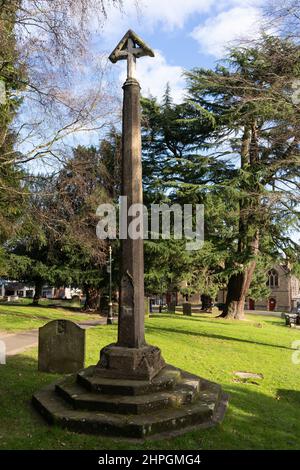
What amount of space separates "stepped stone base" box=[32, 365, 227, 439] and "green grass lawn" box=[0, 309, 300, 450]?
0.16 m

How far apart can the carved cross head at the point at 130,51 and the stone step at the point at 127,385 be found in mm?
5059

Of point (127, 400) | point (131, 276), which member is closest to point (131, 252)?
point (131, 276)

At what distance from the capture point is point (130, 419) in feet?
17.3

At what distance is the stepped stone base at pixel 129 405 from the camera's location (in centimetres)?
521

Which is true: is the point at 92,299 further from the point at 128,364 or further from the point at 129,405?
the point at 129,405

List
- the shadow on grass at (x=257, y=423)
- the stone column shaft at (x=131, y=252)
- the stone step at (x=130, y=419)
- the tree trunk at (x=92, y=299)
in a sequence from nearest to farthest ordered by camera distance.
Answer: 1. the stone step at (x=130, y=419)
2. the shadow on grass at (x=257, y=423)
3. the stone column shaft at (x=131, y=252)
4. the tree trunk at (x=92, y=299)

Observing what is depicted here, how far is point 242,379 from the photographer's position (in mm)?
9477

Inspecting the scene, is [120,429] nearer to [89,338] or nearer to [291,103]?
[89,338]

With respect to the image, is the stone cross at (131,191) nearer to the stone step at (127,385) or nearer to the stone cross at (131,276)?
the stone cross at (131,276)

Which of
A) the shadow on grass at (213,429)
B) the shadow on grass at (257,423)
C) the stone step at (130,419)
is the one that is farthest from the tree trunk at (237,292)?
the stone step at (130,419)

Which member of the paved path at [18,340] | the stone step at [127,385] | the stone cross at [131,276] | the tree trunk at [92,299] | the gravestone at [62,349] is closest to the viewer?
the stone step at [127,385]

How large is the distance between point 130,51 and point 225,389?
661cm
